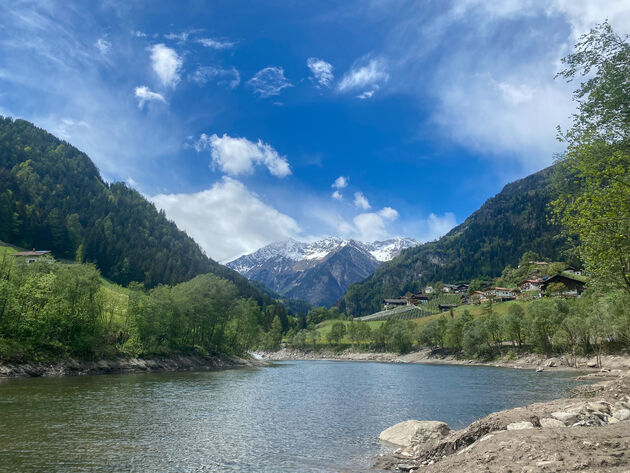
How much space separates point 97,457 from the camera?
70.1ft

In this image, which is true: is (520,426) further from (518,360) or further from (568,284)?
(568,284)

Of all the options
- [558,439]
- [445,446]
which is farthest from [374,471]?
[558,439]

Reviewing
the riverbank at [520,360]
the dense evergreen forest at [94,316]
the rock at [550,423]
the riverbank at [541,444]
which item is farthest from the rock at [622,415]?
the dense evergreen forest at [94,316]

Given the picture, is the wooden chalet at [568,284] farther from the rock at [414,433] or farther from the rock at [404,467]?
the rock at [404,467]

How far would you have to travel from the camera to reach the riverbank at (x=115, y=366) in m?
58.0

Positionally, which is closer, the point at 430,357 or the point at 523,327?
the point at 523,327

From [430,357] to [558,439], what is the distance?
159m

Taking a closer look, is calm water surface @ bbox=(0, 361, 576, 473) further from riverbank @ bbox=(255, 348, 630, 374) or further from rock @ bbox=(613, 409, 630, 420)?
riverbank @ bbox=(255, 348, 630, 374)

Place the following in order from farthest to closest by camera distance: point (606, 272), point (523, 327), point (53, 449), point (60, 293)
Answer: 1. point (523, 327)
2. point (60, 293)
3. point (606, 272)
4. point (53, 449)

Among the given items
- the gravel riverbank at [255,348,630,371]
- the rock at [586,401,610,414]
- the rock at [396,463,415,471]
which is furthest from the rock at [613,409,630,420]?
the gravel riverbank at [255,348,630,371]

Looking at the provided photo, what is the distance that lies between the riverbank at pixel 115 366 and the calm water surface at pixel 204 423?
19.2 feet

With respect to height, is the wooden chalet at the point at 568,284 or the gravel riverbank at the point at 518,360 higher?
the wooden chalet at the point at 568,284

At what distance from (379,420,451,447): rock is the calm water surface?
1.60 meters

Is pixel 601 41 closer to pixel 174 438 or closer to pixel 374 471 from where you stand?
pixel 374 471
